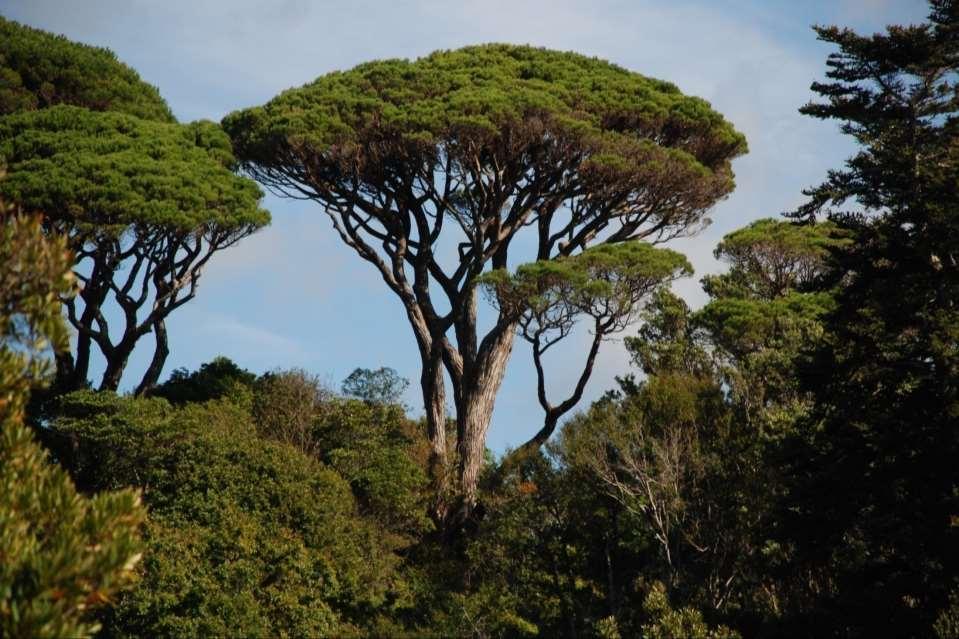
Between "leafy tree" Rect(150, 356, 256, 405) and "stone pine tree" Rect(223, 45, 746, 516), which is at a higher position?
"stone pine tree" Rect(223, 45, 746, 516)

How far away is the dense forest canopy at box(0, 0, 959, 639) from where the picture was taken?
1775 centimetres

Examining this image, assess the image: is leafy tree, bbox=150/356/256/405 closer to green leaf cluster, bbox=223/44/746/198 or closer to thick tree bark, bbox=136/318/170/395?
thick tree bark, bbox=136/318/170/395

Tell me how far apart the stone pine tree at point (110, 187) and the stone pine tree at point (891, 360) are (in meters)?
14.0

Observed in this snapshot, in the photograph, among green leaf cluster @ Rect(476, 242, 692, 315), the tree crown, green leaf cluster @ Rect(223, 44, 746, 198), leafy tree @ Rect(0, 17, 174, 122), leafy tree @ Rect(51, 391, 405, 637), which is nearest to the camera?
leafy tree @ Rect(51, 391, 405, 637)

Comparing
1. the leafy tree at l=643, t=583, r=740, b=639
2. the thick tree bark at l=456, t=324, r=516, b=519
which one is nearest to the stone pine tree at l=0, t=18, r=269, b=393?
the thick tree bark at l=456, t=324, r=516, b=519

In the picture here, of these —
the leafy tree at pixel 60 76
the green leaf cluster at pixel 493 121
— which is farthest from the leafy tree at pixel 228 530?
the leafy tree at pixel 60 76

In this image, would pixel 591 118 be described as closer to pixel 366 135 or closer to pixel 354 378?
pixel 366 135

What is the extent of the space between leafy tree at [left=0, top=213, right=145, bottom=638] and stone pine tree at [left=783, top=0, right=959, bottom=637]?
37.3 feet

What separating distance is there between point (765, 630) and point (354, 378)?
13857mm

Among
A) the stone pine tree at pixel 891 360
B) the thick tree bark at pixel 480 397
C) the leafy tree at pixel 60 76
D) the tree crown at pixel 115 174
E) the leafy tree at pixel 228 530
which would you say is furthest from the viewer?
the leafy tree at pixel 60 76

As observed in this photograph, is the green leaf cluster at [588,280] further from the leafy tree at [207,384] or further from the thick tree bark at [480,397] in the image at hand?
the leafy tree at [207,384]

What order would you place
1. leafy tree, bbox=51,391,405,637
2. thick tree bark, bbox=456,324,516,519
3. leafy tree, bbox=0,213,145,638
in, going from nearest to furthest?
1. leafy tree, bbox=0,213,145,638
2. leafy tree, bbox=51,391,405,637
3. thick tree bark, bbox=456,324,516,519

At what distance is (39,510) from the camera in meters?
9.98

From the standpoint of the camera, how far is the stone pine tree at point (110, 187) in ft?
89.3
